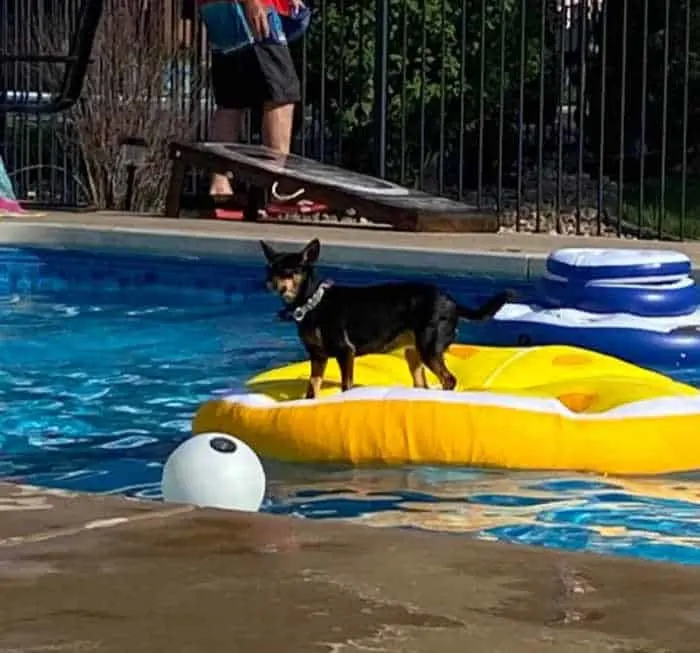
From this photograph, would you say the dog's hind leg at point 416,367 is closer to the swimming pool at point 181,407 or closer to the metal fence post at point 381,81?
the swimming pool at point 181,407

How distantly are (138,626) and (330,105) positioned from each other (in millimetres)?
12371

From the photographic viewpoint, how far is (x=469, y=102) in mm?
14781

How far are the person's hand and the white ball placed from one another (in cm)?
670

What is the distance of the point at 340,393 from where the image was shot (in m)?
5.10

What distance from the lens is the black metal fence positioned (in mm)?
11203

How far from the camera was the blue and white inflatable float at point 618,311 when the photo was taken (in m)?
6.60

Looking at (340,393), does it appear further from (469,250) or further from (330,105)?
(330,105)

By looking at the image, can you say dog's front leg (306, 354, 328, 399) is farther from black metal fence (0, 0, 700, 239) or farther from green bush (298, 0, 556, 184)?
green bush (298, 0, 556, 184)

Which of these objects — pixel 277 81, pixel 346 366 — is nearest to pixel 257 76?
pixel 277 81

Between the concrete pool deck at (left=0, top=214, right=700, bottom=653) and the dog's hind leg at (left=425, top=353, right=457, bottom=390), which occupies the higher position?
the concrete pool deck at (left=0, top=214, right=700, bottom=653)

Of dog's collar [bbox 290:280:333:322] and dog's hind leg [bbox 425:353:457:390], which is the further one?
dog's hind leg [bbox 425:353:457:390]

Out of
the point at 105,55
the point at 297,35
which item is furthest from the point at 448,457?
the point at 105,55

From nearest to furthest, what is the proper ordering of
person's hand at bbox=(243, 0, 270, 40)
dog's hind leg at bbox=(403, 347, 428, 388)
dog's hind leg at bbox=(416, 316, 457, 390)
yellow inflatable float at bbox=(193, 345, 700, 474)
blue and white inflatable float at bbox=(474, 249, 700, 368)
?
1. yellow inflatable float at bbox=(193, 345, 700, 474)
2. dog's hind leg at bbox=(416, 316, 457, 390)
3. dog's hind leg at bbox=(403, 347, 428, 388)
4. blue and white inflatable float at bbox=(474, 249, 700, 368)
5. person's hand at bbox=(243, 0, 270, 40)

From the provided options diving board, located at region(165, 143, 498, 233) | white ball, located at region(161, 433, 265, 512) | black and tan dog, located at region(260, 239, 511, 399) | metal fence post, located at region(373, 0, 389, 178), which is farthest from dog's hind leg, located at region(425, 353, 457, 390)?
metal fence post, located at region(373, 0, 389, 178)
